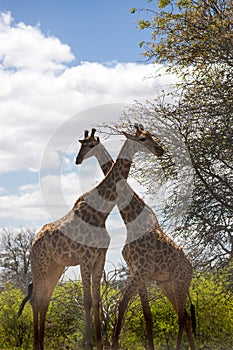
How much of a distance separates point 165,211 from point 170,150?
101 cm

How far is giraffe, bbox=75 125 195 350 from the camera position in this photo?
29.7ft

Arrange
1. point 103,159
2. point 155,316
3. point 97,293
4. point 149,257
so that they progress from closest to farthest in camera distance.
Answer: point 97,293
point 149,257
point 103,159
point 155,316

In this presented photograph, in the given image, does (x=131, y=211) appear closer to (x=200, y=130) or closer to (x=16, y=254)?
(x=200, y=130)

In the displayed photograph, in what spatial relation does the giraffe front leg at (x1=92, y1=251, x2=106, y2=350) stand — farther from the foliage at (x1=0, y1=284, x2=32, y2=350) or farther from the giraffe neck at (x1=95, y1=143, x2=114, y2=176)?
the foliage at (x1=0, y1=284, x2=32, y2=350)

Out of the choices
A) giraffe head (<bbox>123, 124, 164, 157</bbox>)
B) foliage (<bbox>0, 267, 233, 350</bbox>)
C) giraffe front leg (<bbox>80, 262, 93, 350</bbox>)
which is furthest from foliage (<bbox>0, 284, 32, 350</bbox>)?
giraffe head (<bbox>123, 124, 164, 157</bbox>)

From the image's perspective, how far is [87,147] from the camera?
32.3 ft

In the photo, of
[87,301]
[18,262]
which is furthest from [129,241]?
[18,262]

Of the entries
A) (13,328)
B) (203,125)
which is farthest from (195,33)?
(13,328)

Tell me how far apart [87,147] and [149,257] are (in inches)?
82.2

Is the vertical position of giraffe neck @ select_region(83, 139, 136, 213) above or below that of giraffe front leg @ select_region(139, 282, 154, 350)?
above

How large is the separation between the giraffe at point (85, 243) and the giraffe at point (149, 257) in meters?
0.25

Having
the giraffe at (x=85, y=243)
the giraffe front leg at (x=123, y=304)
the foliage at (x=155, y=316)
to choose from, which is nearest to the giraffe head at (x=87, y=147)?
the giraffe at (x=85, y=243)

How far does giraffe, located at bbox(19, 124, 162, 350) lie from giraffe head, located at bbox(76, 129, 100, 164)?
66cm

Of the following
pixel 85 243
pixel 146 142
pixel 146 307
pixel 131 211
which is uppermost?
pixel 146 142
